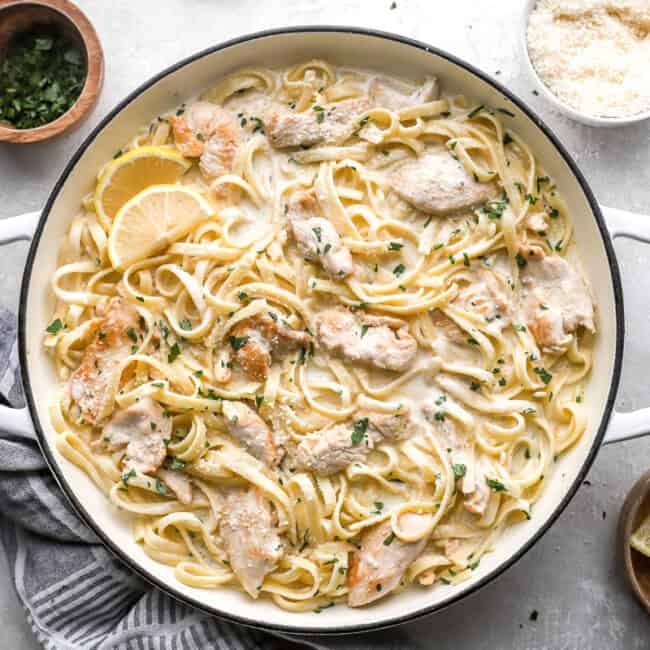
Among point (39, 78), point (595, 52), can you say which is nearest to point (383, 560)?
point (595, 52)

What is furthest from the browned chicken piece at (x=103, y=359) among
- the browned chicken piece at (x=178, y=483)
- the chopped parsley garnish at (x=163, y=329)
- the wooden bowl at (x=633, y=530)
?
the wooden bowl at (x=633, y=530)

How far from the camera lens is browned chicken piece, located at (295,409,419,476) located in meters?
4.81

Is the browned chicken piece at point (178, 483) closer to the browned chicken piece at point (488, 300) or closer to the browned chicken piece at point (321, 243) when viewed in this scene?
the browned chicken piece at point (321, 243)

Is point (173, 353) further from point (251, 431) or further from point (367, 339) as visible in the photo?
point (367, 339)

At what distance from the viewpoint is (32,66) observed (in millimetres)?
5434

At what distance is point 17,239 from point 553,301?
2.71m

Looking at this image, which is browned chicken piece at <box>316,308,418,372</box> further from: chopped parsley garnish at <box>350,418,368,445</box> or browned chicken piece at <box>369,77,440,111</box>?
browned chicken piece at <box>369,77,440,111</box>

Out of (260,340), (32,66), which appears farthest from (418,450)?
(32,66)

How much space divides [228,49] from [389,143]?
97cm

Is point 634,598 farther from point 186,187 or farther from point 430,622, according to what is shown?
point 186,187

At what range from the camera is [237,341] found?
4.91 m

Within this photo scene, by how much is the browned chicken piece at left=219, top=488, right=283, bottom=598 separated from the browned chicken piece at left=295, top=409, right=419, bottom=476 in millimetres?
306

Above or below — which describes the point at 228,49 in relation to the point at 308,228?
above

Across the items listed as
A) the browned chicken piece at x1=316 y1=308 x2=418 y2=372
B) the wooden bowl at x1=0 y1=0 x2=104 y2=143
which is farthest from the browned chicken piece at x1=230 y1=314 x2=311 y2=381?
the wooden bowl at x1=0 y1=0 x2=104 y2=143
